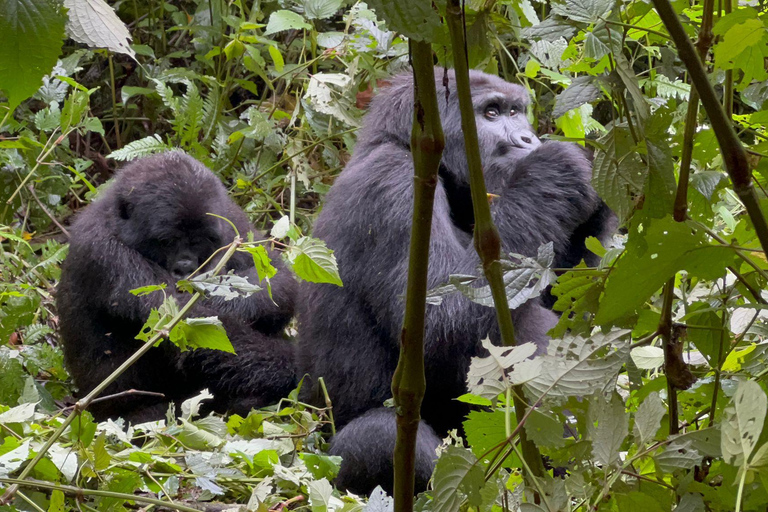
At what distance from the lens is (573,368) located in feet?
2.98

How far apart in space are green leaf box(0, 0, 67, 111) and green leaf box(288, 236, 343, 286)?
1138 millimetres

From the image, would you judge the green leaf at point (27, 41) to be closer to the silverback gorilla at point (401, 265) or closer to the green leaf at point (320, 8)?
the silverback gorilla at point (401, 265)

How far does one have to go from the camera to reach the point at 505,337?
0.90 meters

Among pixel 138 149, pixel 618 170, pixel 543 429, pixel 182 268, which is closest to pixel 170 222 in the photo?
pixel 182 268

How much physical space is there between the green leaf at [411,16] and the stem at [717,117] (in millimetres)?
182

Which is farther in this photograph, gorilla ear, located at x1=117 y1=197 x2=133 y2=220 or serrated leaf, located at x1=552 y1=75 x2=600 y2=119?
gorilla ear, located at x1=117 y1=197 x2=133 y2=220

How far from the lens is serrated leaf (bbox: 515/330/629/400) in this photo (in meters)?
0.89

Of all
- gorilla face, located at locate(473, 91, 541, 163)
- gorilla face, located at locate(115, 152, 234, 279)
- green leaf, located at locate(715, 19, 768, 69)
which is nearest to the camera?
green leaf, located at locate(715, 19, 768, 69)

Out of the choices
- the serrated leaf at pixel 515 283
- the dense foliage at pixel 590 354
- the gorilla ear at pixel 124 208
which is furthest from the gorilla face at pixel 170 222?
the serrated leaf at pixel 515 283

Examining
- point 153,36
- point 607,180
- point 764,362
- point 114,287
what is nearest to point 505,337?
point 607,180

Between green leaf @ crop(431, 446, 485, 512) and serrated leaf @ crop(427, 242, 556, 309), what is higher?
serrated leaf @ crop(427, 242, 556, 309)

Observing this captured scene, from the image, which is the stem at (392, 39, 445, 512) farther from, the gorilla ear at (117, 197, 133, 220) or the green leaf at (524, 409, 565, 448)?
the gorilla ear at (117, 197, 133, 220)

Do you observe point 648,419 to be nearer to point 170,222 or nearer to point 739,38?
point 739,38

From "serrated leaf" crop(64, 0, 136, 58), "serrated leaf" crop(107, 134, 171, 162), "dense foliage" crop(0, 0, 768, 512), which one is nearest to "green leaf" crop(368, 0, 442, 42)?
"dense foliage" crop(0, 0, 768, 512)
